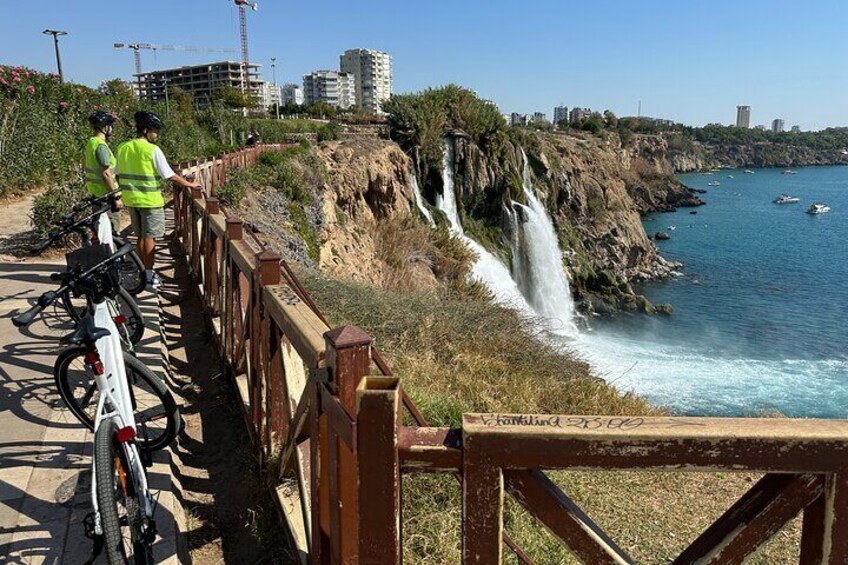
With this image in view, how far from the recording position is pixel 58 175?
12.5 metres

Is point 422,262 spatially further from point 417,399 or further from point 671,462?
point 671,462

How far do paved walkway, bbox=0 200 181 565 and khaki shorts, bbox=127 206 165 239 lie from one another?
0.94m

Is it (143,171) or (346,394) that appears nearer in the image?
(346,394)

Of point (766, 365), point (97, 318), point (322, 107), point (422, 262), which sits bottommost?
point (766, 365)

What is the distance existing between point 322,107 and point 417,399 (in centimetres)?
5788

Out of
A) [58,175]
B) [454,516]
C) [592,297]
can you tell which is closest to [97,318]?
[454,516]

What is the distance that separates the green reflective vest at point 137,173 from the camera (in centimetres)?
600

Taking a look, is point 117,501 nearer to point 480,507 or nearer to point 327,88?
point 480,507

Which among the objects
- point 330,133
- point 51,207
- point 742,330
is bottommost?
point 742,330

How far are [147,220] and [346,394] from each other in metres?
5.13

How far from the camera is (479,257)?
22.9 m

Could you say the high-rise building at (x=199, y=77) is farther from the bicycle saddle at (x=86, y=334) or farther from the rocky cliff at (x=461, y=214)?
the bicycle saddle at (x=86, y=334)

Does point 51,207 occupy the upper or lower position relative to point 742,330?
upper

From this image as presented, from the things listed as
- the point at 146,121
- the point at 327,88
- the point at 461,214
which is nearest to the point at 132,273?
the point at 146,121
